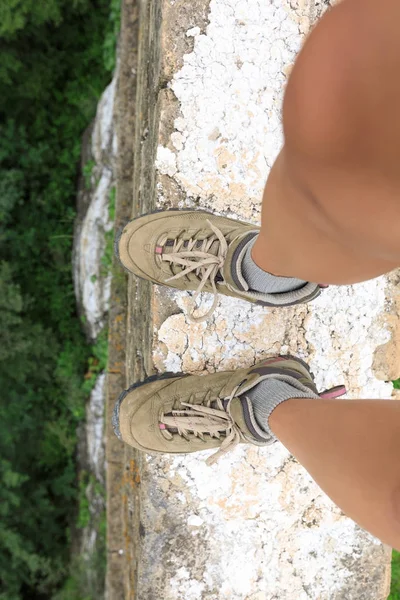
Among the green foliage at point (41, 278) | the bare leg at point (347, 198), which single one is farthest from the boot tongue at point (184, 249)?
the green foliage at point (41, 278)

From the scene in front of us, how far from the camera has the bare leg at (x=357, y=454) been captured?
1.08 metres

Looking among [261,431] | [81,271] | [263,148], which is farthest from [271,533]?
[81,271]

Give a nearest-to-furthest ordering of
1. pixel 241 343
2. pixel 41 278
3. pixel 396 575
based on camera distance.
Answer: pixel 241 343
pixel 396 575
pixel 41 278

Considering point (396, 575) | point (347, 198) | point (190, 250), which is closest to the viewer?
point (347, 198)

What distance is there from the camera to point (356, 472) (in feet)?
3.76

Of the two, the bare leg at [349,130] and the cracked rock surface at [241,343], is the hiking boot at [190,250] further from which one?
the bare leg at [349,130]

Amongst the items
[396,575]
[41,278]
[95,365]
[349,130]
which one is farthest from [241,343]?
[41,278]

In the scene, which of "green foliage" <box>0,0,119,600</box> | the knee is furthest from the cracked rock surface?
"green foliage" <box>0,0,119,600</box>

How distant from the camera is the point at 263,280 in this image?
1537mm

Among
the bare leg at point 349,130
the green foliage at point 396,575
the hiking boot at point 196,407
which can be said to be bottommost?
the green foliage at point 396,575

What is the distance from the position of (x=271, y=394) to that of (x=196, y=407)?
0.34 metres

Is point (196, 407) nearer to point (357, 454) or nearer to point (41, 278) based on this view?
point (357, 454)

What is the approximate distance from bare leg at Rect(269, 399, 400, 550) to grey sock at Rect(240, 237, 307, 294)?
40 centimetres

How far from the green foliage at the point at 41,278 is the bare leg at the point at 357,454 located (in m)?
2.05
